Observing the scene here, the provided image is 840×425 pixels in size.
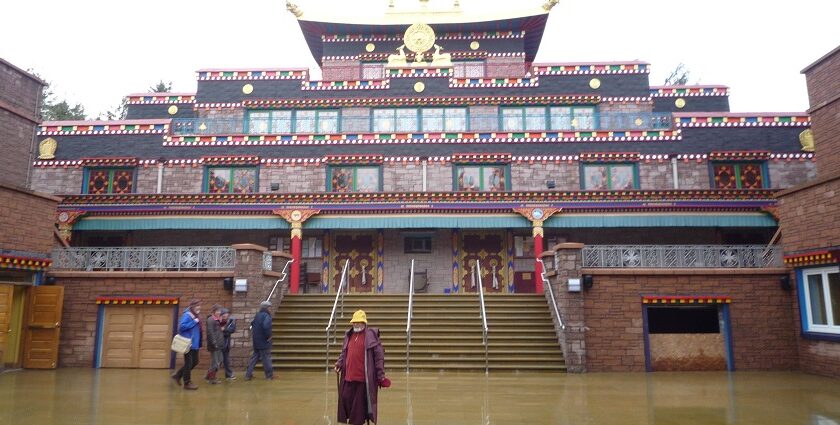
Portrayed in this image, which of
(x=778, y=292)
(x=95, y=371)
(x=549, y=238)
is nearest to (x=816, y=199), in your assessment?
(x=778, y=292)

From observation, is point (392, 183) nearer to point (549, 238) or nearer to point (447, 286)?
point (447, 286)

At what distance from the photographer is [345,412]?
6.80 metres

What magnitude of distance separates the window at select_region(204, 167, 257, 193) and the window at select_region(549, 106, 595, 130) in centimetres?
1230

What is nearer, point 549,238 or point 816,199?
point 816,199

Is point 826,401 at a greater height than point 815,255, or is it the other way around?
point 815,255

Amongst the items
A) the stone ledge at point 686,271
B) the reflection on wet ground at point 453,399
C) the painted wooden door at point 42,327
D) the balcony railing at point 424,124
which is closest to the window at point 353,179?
the balcony railing at point 424,124

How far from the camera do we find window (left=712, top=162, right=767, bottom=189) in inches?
858

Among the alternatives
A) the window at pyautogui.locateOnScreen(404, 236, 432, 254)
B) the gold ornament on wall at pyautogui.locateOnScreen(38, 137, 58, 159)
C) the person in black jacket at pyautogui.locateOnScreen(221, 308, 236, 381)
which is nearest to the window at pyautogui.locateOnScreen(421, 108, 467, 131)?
the window at pyautogui.locateOnScreen(404, 236, 432, 254)

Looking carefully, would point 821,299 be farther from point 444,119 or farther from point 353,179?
point 353,179

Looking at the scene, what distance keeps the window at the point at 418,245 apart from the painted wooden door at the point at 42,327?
11.4 metres

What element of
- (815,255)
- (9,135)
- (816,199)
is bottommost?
(815,255)

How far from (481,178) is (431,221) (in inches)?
127

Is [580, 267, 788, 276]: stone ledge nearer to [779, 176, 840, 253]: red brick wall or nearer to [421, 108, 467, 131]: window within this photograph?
[779, 176, 840, 253]: red brick wall

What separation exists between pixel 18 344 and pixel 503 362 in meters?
11.4
